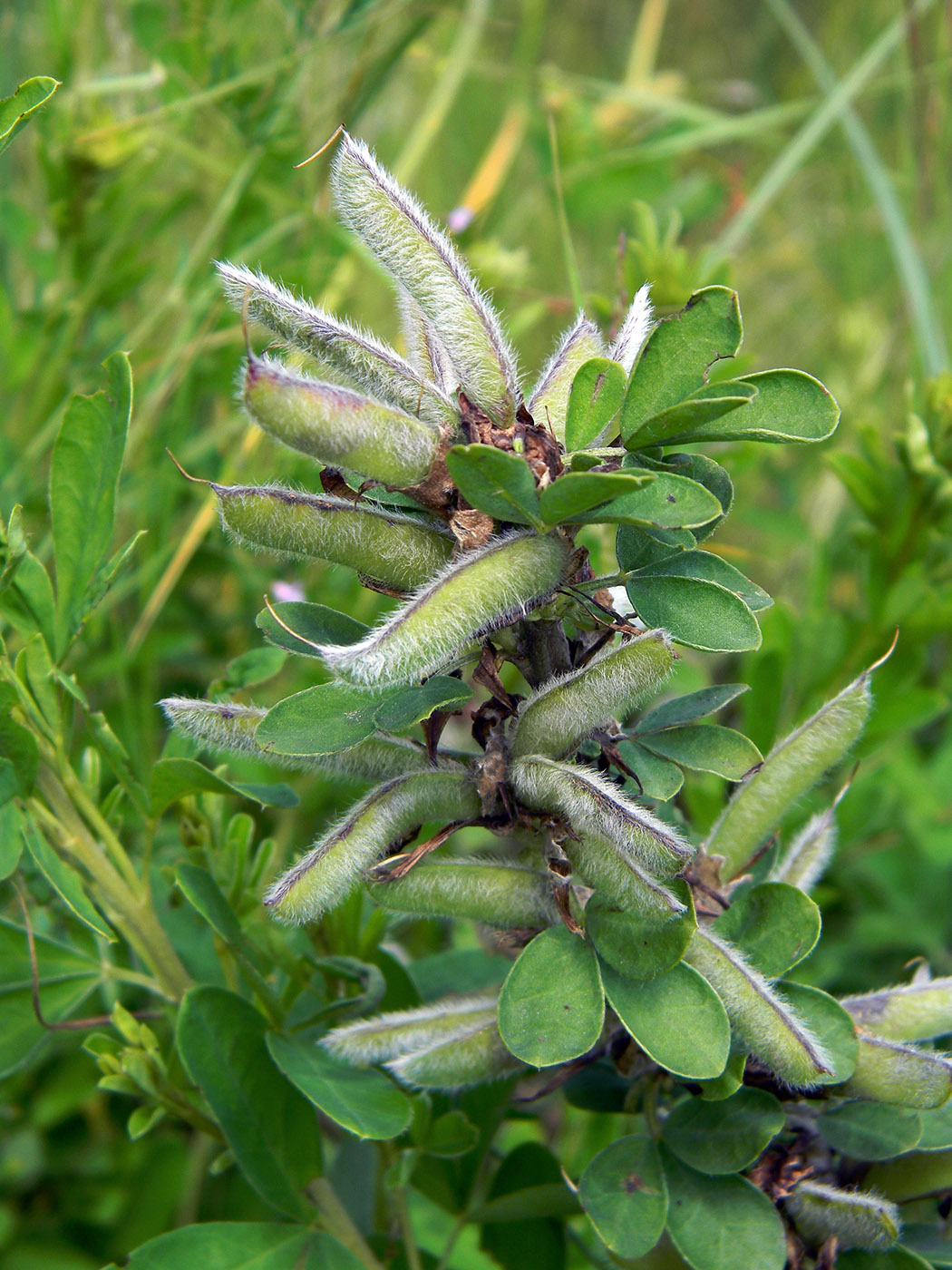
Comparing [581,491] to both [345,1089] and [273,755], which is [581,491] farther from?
[345,1089]

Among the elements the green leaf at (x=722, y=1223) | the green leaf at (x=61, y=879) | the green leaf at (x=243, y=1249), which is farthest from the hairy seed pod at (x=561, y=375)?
the green leaf at (x=243, y=1249)

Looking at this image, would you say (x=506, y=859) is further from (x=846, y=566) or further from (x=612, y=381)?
(x=846, y=566)

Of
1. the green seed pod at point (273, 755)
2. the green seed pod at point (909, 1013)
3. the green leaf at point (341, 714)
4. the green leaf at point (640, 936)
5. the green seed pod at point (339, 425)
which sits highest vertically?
the green seed pod at point (339, 425)

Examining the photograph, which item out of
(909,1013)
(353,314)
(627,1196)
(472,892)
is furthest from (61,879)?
(353,314)

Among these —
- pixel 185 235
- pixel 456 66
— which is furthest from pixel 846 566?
pixel 185 235

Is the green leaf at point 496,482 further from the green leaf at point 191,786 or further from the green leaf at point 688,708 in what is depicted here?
the green leaf at point 191,786

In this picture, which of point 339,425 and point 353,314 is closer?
point 339,425

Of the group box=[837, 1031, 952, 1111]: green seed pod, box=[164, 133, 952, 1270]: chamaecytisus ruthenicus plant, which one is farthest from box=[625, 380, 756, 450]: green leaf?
box=[837, 1031, 952, 1111]: green seed pod
